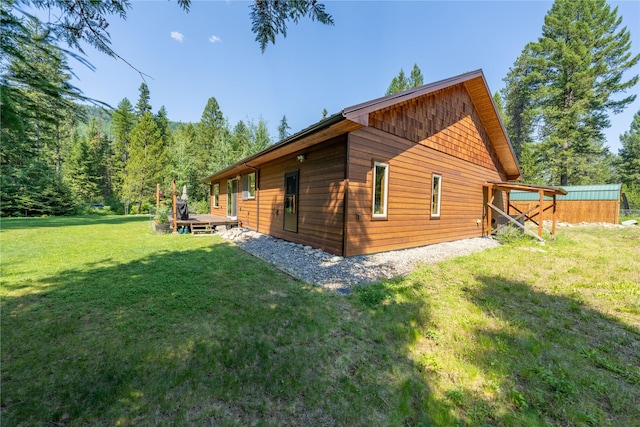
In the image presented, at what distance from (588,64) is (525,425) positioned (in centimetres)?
2933

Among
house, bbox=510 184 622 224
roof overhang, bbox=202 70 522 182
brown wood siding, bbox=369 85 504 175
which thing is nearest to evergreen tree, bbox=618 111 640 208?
house, bbox=510 184 622 224

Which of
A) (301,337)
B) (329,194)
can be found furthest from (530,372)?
(329,194)

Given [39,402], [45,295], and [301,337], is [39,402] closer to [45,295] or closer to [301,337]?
[301,337]

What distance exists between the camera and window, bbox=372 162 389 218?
6465 mm

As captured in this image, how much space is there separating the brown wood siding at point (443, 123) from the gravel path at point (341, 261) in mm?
3209

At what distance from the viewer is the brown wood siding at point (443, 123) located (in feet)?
22.2

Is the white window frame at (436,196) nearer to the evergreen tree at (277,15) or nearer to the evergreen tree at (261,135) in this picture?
the evergreen tree at (277,15)

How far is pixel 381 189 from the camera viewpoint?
21.5 ft

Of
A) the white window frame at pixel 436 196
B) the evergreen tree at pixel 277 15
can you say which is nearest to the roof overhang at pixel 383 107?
the evergreen tree at pixel 277 15

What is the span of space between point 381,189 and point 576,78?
81.2ft

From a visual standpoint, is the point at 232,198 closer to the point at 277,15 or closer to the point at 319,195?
the point at 319,195

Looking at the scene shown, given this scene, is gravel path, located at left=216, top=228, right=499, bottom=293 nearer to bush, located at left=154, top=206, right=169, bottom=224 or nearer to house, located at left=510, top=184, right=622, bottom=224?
bush, located at left=154, top=206, right=169, bottom=224

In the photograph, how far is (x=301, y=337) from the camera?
9.05 ft

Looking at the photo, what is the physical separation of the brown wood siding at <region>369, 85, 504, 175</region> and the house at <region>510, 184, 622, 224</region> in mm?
Answer: 8822
